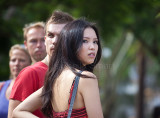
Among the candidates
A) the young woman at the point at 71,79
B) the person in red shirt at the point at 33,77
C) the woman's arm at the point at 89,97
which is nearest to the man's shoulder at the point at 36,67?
the person in red shirt at the point at 33,77

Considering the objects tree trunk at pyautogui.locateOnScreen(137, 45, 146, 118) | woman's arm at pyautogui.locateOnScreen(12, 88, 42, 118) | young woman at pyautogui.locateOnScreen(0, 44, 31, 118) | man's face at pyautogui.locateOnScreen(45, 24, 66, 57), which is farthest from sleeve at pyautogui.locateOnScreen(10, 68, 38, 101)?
tree trunk at pyautogui.locateOnScreen(137, 45, 146, 118)

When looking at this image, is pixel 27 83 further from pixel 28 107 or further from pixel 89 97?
pixel 89 97

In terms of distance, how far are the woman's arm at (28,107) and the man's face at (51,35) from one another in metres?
0.58

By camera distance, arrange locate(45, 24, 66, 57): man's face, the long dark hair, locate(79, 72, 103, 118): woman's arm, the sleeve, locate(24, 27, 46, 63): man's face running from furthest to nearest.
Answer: locate(24, 27, 46, 63): man's face < locate(45, 24, 66, 57): man's face < the sleeve < the long dark hair < locate(79, 72, 103, 118): woman's arm

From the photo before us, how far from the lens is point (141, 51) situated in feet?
55.9

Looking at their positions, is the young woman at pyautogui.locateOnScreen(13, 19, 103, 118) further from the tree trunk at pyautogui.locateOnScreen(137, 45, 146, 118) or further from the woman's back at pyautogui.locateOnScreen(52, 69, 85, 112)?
the tree trunk at pyautogui.locateOnScreen(137, 45, 146, 118)

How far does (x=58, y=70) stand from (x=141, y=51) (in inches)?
569

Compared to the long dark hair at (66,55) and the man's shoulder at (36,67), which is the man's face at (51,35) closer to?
the man's shoulder at (36,67)

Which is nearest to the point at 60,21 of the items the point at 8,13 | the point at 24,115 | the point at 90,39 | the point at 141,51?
the point at 90,39

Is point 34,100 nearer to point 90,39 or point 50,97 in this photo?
point 50,97

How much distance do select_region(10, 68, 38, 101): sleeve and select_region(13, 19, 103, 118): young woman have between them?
374mm

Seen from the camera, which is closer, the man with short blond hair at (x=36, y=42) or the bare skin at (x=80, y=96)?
the bare skin at (x=80, y=96)

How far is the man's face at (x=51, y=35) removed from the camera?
11.2 feet

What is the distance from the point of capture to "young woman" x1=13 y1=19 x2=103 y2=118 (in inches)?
106
